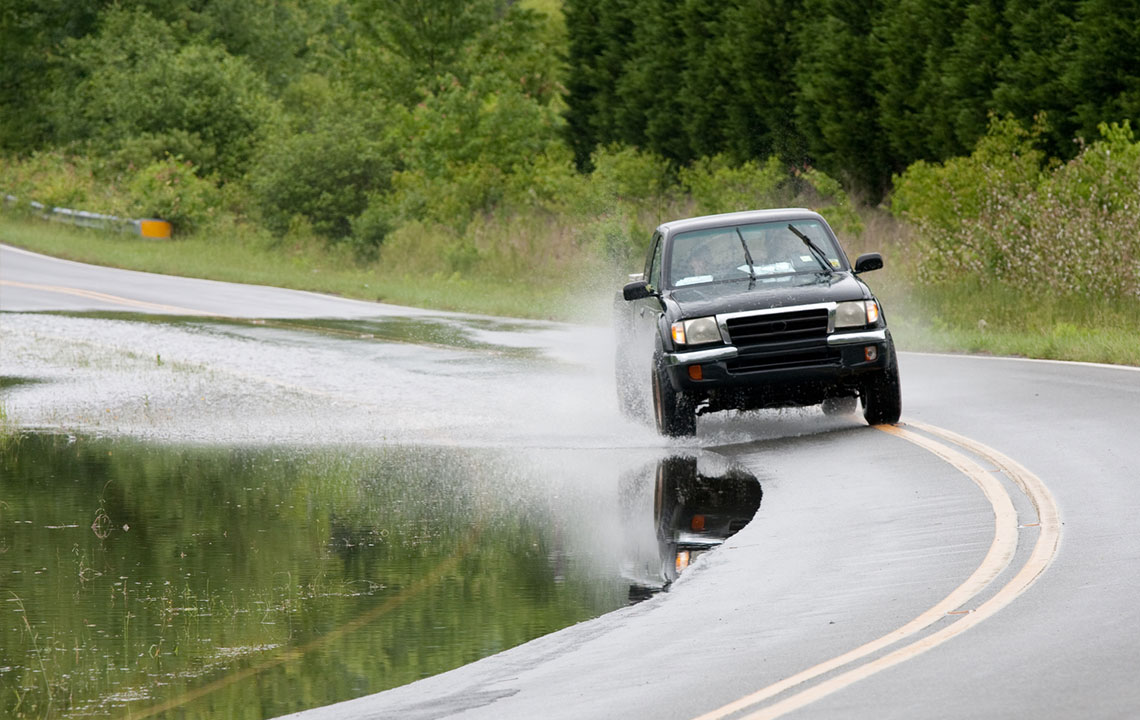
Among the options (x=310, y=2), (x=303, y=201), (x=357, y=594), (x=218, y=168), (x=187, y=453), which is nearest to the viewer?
(x=357, y=594)

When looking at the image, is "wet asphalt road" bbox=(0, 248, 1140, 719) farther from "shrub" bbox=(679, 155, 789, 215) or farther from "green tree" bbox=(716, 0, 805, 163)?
"green tree" bbox=(716, 0, 805, 163)

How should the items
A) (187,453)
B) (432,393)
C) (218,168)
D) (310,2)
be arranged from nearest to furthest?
(187,453), (432,393), (218,168), (310,2)

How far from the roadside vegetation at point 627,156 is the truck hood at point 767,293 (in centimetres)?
552

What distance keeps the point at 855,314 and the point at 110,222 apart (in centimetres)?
3250

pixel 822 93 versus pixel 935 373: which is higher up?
pixel 822 93

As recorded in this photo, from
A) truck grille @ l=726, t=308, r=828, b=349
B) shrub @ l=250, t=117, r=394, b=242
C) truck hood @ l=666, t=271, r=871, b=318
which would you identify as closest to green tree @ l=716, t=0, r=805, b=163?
shrub @ l=250, t=117, r=394, b=242

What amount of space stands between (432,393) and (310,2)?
246 ft

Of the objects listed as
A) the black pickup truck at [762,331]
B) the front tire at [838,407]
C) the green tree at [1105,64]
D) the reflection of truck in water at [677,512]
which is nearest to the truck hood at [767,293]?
the black pickup truck at [762,331]

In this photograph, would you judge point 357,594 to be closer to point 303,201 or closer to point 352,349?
point 352,349

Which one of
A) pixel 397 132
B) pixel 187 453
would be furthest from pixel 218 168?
pixel 187 453

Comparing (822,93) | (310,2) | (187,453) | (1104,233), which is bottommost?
(187,453)

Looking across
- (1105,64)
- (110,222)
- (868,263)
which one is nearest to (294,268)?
(110,222)

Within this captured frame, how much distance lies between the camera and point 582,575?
372 inches

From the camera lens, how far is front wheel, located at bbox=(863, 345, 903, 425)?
1393 centimetres
